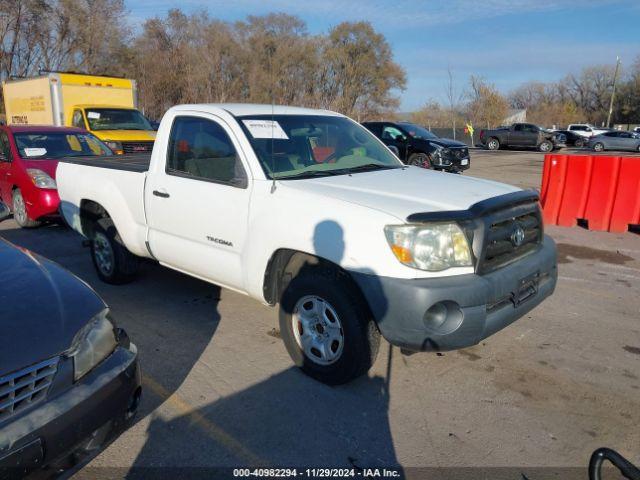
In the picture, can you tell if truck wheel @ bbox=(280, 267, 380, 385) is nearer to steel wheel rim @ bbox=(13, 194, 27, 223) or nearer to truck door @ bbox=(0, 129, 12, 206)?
steel wheel rim @ bbox=(13, 194, 27, 223)

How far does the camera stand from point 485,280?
3.17 meters

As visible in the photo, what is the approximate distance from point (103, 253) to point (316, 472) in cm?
386

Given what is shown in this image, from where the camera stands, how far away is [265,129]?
4168mm

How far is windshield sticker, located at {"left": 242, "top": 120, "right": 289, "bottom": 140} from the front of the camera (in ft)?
13.4

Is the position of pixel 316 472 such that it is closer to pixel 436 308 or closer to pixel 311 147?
pixel 436 308

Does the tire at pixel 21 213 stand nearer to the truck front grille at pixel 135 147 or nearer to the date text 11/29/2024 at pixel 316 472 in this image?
the truck front grille at pixel 135 147

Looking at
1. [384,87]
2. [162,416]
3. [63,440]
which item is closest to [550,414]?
[162,416]

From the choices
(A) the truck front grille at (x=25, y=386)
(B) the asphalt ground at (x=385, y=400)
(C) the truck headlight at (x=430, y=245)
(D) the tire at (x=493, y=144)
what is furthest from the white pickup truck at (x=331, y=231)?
(D) the tire at (x=493, y=144)

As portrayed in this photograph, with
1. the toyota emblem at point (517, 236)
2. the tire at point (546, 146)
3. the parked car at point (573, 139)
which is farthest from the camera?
the parked car at point (573, 139)

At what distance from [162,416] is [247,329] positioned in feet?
4.56

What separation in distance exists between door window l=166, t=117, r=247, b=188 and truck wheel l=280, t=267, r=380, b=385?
970mm

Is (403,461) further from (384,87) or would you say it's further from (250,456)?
(384,87)

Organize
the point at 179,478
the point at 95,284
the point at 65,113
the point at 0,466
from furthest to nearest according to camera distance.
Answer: the point at 65,113 < the point at 95,284 < the point at 179,478 < the point at 0,466

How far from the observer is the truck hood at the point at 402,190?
10.8 ft
